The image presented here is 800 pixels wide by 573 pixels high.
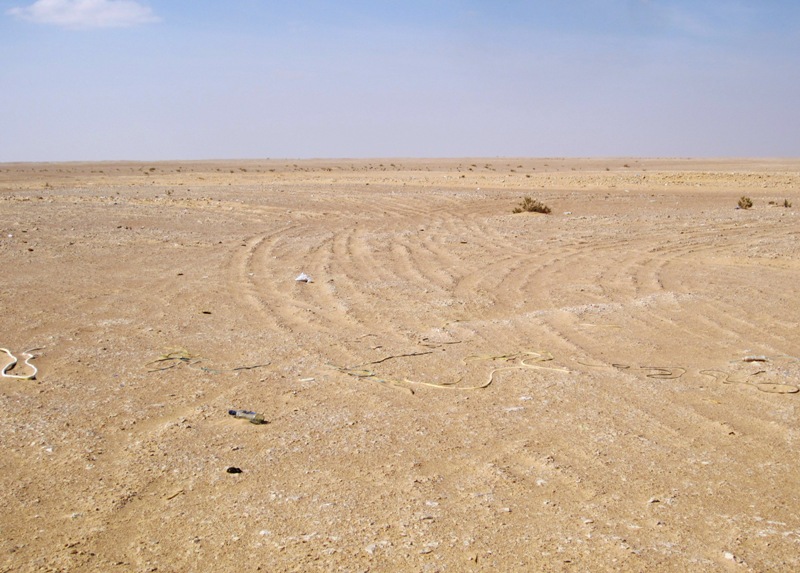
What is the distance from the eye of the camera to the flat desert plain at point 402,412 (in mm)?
3689

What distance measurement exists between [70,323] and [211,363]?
2.30 meters

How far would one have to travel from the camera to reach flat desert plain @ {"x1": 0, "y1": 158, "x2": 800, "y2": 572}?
12.1ft

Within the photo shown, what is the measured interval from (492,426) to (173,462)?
2080 millimetres

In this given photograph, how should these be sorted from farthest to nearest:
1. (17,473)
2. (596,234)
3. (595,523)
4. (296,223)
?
(296,223)
(596,234)
(17,473)
(595,523)

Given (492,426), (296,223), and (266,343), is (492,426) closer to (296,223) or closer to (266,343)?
A: (266,343)

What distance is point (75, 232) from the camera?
15.7m

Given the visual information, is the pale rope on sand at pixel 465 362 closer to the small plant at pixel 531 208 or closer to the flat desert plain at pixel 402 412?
the flat desert plain at pixel 402 412

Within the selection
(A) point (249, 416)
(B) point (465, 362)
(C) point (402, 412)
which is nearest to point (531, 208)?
(B) point (465, 362)

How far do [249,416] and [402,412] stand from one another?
1075 mm

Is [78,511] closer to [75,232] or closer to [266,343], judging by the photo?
[266,343]

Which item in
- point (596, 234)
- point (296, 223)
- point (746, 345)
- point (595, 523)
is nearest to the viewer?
point (595, 523)

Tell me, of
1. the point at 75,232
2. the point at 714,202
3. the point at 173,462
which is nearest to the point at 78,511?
the point at 173,462

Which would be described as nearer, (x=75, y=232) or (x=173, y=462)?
(x=173, y=462)

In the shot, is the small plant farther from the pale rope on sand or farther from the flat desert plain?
the pale rope on sand
